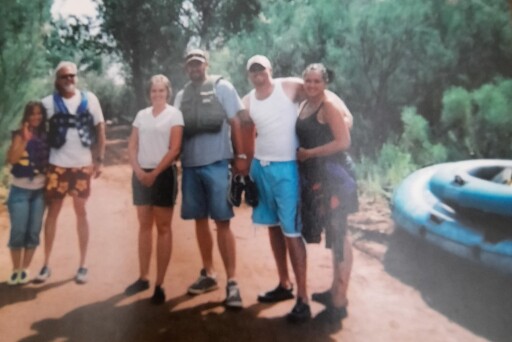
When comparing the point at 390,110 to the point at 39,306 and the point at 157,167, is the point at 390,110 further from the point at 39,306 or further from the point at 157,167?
the point at 39,306

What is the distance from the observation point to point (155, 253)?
195 cm

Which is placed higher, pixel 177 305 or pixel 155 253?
pixel 155 253

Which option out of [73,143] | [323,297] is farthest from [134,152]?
[323,297]

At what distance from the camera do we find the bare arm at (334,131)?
163cm

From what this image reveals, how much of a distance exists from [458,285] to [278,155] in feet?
2.47

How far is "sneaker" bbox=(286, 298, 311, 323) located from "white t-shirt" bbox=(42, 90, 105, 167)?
34.6 inches

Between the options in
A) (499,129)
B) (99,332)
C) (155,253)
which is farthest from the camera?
(155,253)

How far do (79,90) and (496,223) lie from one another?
1.43m

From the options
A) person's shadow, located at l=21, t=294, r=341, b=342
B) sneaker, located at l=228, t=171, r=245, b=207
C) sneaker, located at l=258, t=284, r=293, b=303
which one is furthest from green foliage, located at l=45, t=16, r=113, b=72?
sneaker, located at l=258, t=284, r=293, b=303

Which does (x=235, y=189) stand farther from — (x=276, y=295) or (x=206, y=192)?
(x=276, y=295)

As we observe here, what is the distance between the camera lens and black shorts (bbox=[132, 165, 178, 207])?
1801 mm

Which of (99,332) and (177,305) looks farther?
(177,305)

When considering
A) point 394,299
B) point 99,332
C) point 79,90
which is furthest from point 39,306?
point 394,299

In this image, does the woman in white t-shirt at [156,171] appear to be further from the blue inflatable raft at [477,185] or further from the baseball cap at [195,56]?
the blue inflatable raft at [477,185]
